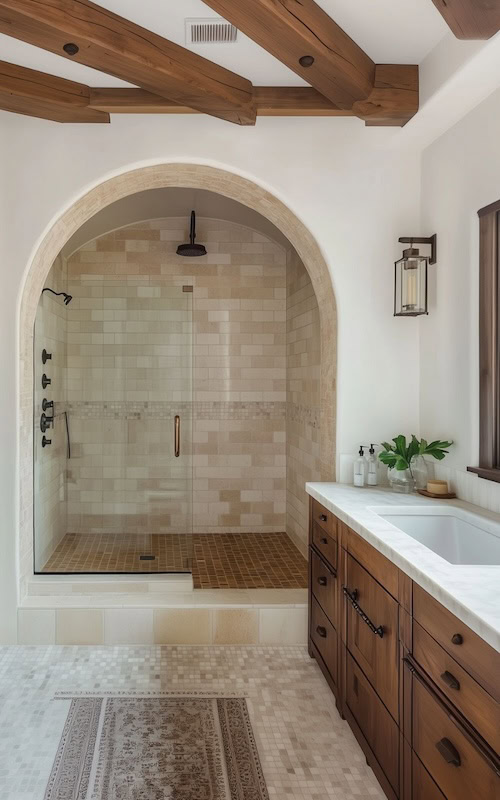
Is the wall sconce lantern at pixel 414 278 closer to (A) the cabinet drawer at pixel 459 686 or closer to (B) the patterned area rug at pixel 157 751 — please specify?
(A) the cabinet drawer at pixel 459 686

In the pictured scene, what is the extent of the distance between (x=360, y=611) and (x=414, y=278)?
5.54 ft

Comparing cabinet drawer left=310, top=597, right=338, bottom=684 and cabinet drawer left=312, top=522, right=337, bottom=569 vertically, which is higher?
cabinet drawer left=312, top=522, right=337, bottom=569

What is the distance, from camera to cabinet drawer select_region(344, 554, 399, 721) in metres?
2.00

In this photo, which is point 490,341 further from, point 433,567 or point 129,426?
point 129,426

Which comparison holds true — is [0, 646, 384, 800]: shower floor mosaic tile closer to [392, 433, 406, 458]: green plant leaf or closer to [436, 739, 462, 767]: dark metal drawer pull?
[436, 739, 462, 767]: dark metal drawer pull

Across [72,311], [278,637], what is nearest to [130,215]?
[72,311]

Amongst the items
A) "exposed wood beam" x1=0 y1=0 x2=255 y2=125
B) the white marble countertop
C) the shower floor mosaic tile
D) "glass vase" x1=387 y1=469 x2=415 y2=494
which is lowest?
the shower floor mosaic tile

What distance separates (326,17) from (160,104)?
978 mm

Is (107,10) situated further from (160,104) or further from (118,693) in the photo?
(118,693)

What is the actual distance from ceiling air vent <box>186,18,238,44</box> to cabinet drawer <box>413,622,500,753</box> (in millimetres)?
2305

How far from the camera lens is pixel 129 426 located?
4078mm

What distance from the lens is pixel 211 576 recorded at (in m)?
4.09

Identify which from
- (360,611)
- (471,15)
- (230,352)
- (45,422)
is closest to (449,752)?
(360,611)

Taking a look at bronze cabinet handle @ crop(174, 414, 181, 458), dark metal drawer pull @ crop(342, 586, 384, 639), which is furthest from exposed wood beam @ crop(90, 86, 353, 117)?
dark metal drawer pull @ crop(342, 586, 384, 639)
